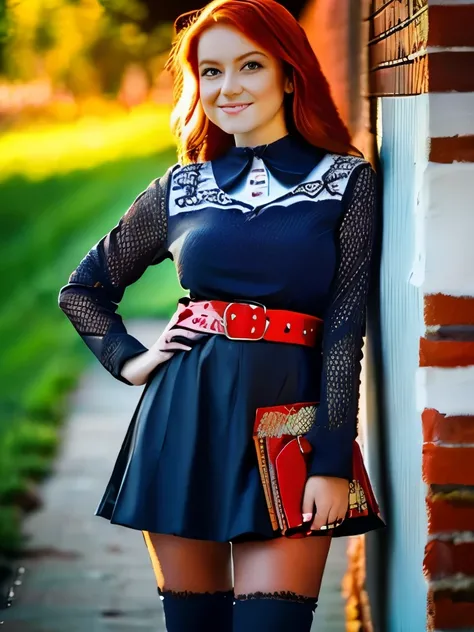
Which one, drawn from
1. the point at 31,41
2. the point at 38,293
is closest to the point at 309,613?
the point at 31,41

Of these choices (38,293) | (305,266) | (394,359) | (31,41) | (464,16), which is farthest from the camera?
(38,293)

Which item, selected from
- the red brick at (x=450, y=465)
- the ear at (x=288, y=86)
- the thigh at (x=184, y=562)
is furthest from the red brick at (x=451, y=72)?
the thigh at (x=184, y=562)

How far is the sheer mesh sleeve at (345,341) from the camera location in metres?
2.36

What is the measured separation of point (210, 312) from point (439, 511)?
0.62 meters

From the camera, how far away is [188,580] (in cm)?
247

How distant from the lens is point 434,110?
2156 mm

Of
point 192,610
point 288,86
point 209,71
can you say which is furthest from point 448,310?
point 192,610

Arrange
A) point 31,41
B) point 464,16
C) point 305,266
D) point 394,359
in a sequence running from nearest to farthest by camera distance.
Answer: point 464,16
point 305,266
point 394,359
point 31,41

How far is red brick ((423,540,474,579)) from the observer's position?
227 cm

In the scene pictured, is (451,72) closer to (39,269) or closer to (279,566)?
(279,566)

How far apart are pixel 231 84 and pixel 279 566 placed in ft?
3.25

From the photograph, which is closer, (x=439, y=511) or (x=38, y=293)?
(x=439, y=511)

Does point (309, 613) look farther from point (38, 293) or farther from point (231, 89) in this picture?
point (38, 293)

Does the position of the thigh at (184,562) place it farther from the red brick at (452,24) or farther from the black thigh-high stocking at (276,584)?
the red brick at (452,24)
